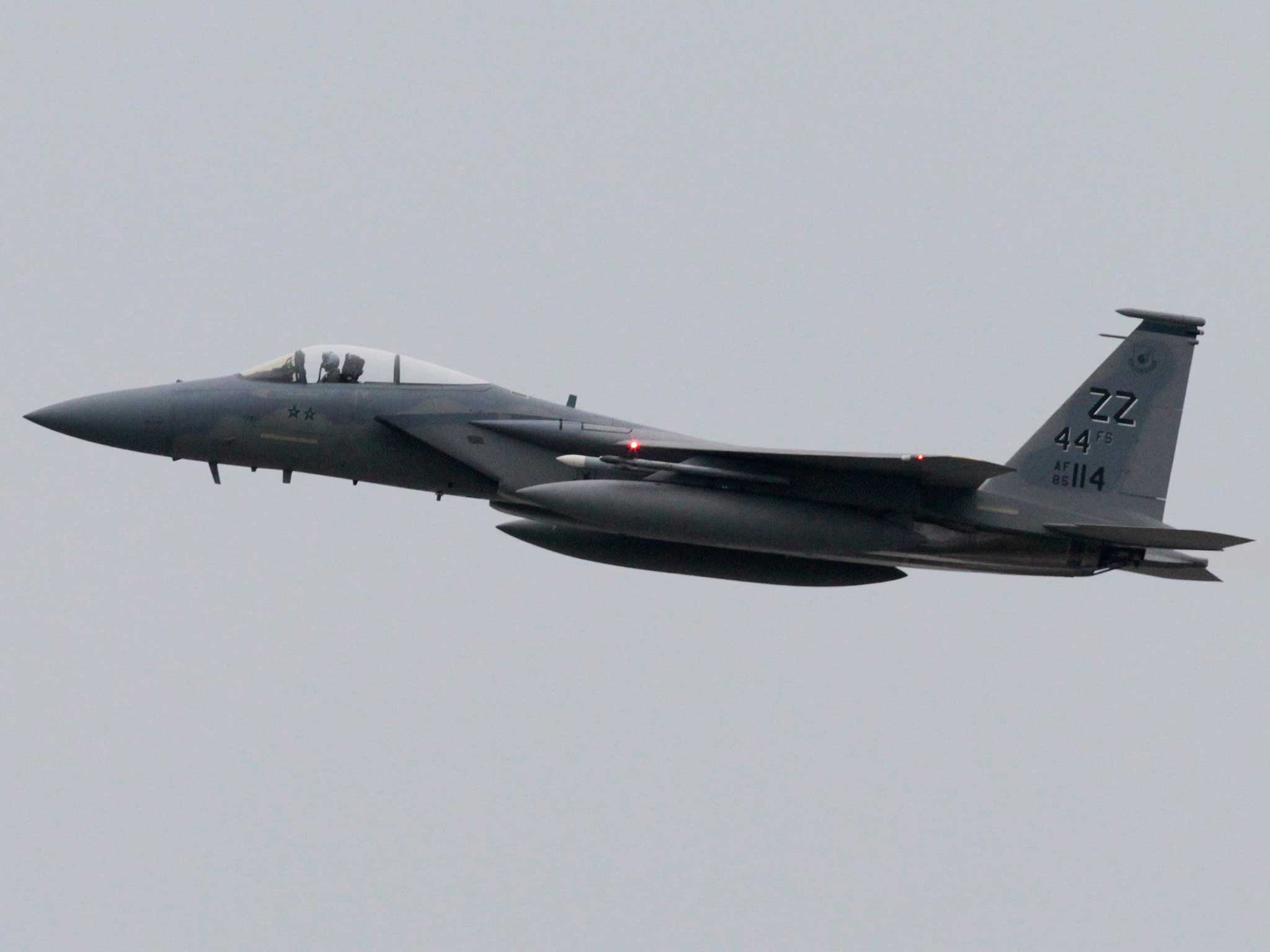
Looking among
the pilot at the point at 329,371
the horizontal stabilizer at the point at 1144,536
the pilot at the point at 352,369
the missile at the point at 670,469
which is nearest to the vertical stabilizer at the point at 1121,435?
the horizontal stabilizer at the point at 1144,536

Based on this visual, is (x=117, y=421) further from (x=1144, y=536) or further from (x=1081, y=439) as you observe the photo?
(x=1144, y=536)

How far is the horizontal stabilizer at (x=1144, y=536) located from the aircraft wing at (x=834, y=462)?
45.1 inches

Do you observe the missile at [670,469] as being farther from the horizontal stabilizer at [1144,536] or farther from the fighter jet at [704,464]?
the horizontal stabilizer at [1144,536]

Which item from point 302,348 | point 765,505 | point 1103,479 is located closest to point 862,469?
point 765,505

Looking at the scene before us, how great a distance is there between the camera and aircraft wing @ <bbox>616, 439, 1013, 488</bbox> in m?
17.6

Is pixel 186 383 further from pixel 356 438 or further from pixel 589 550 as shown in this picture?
pixel 589 550

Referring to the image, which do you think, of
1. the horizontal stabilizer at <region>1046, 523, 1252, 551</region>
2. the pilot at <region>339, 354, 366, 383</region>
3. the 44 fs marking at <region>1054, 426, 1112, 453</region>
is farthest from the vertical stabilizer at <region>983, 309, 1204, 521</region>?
the pilot at <region>339, 354, 366, 383</region>

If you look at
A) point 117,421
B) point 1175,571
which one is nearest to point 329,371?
point 117,421

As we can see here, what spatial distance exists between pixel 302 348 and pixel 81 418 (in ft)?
7.69

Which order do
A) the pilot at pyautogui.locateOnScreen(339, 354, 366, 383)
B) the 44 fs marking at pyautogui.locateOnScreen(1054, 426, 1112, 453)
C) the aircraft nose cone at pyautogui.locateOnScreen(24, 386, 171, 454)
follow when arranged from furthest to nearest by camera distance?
the 44 fs marking at pyautogui.locateOnScreen(1054, 426, 1112, 453) < the pilot at pyautogui.locateOnScreen(339, 354, 366, 383) < the aircraft nose cone at pyautogui.locateOnScreen(24, 386, 171, 454)

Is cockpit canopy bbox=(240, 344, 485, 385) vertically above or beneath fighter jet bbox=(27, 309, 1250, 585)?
above

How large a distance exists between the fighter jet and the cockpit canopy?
20 millimetres

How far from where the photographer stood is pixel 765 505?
59.7 feet

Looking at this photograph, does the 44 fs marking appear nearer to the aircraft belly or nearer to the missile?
the aircraft belly
